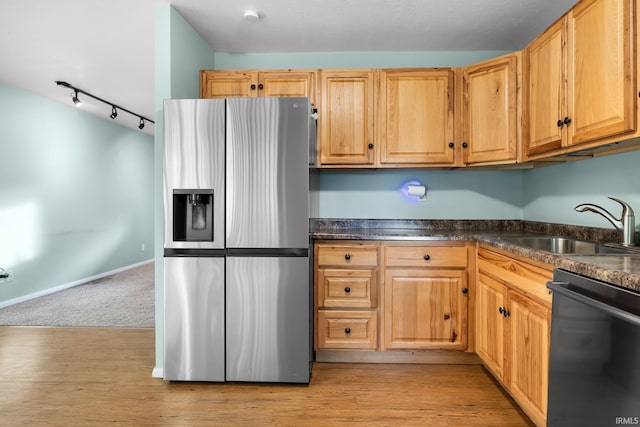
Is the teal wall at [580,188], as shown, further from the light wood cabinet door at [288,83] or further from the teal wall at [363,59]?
the light wood cabinet door at [288,83]

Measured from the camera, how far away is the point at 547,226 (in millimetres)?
2611

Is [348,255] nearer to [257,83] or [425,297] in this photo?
[425,297]

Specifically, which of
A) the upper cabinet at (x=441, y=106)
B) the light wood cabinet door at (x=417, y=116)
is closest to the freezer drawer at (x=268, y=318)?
the upper cabinet at (x=441, y=106)

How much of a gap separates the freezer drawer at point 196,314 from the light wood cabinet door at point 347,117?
122 centimetres

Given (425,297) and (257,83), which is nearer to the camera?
(425,297)

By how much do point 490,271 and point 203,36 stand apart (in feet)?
8.88

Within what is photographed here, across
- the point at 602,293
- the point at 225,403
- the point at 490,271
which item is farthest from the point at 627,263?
the point at 225,403

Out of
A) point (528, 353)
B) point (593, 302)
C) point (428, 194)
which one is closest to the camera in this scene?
point (593, 302)

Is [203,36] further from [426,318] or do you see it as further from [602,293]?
[602,293]

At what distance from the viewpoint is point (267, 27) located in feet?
8.74

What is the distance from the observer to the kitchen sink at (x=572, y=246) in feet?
5.75

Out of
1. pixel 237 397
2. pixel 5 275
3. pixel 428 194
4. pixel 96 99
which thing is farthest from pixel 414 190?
pixel 5 275

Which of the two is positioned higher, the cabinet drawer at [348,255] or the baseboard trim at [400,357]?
the cabinet drawer at [348,255]

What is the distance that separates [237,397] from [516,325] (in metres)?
1.61
